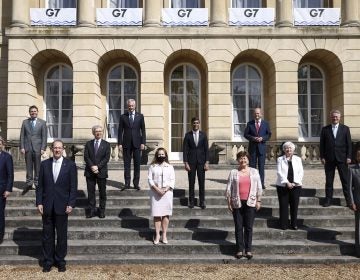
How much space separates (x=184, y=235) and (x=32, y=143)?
4385 mm

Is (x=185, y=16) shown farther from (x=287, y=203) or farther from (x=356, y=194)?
(x=356, y=194)

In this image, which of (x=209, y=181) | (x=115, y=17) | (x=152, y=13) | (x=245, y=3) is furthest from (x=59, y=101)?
(x=209, y=181)

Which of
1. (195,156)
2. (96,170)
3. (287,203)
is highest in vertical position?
(195,156)

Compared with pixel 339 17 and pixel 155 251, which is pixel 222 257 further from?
pixel 339 17

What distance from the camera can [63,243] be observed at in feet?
23.3

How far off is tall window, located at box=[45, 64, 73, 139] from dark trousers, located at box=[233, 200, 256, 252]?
14.0 m

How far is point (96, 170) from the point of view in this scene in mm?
8852

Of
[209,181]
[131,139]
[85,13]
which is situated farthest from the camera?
[85,13]

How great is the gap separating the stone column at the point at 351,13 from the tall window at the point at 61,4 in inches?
478

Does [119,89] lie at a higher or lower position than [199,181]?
higher

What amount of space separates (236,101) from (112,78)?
5.80m

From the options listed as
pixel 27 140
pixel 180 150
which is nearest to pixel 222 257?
pixel 27 140

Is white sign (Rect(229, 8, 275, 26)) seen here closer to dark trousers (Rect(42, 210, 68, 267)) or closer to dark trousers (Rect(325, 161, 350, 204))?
dark trousers (Rect(325, 161, 350, 204))

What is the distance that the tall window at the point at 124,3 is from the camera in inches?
790
